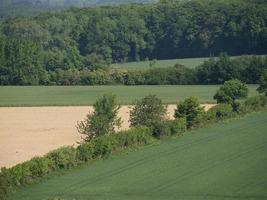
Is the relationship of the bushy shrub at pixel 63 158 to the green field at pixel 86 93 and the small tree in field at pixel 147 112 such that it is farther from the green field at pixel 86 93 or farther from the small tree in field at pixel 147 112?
the green field at pixel 86 93

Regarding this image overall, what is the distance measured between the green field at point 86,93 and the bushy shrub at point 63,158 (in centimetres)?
3171

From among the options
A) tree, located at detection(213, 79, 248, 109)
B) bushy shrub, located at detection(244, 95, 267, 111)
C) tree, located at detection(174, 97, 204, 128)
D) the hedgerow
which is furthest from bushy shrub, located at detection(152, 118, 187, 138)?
tree, located at detection(213, 79, 248, 109)

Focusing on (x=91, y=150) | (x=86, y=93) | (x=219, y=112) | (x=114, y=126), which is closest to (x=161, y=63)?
(x=86, y=93)

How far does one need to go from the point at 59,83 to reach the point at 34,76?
372 cm

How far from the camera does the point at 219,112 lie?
52.4 m

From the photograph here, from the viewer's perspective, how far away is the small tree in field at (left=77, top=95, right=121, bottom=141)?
146ft

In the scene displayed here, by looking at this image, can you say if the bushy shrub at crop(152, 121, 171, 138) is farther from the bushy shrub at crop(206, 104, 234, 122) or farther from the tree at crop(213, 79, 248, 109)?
the tree at crop(213, 79, 248, 109)

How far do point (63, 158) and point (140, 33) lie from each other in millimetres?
83323

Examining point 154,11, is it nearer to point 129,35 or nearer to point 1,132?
point 129,35

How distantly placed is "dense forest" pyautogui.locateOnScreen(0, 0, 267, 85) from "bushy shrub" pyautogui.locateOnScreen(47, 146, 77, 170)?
6195 cm

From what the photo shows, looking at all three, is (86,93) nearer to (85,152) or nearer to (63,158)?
(85,152)

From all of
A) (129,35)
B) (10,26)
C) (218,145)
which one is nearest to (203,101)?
(218,145)

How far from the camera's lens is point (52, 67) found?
100 metres

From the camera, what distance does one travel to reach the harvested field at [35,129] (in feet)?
145
